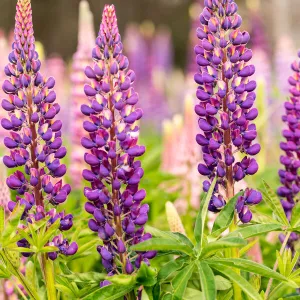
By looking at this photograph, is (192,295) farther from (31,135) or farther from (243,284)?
(31,135)

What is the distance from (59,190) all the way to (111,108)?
11.5 inches

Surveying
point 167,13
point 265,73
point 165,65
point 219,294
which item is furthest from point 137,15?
point 219,294

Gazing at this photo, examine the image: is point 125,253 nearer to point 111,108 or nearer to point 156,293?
point 156,293

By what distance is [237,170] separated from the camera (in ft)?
7.25

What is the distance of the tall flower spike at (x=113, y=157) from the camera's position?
2062 millimetres

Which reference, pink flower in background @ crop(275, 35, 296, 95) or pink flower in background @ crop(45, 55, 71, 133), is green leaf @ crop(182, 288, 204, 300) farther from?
pink flower in background @ crop(45, 55, 71, 133)

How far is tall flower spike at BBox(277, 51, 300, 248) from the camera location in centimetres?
252

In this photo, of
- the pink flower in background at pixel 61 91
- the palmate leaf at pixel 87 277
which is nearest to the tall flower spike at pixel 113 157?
the palmate leaf at pixel 87 277

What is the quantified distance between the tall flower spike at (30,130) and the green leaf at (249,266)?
464mm

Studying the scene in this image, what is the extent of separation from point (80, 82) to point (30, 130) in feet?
8.13

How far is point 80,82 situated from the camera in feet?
15.0

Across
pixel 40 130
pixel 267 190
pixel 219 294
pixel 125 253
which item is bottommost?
pixel 219 294

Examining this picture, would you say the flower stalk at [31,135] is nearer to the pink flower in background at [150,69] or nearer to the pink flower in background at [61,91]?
the pink flower in background at [61,91]

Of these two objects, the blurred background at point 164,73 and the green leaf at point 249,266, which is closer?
the green leaf at point 249,266
